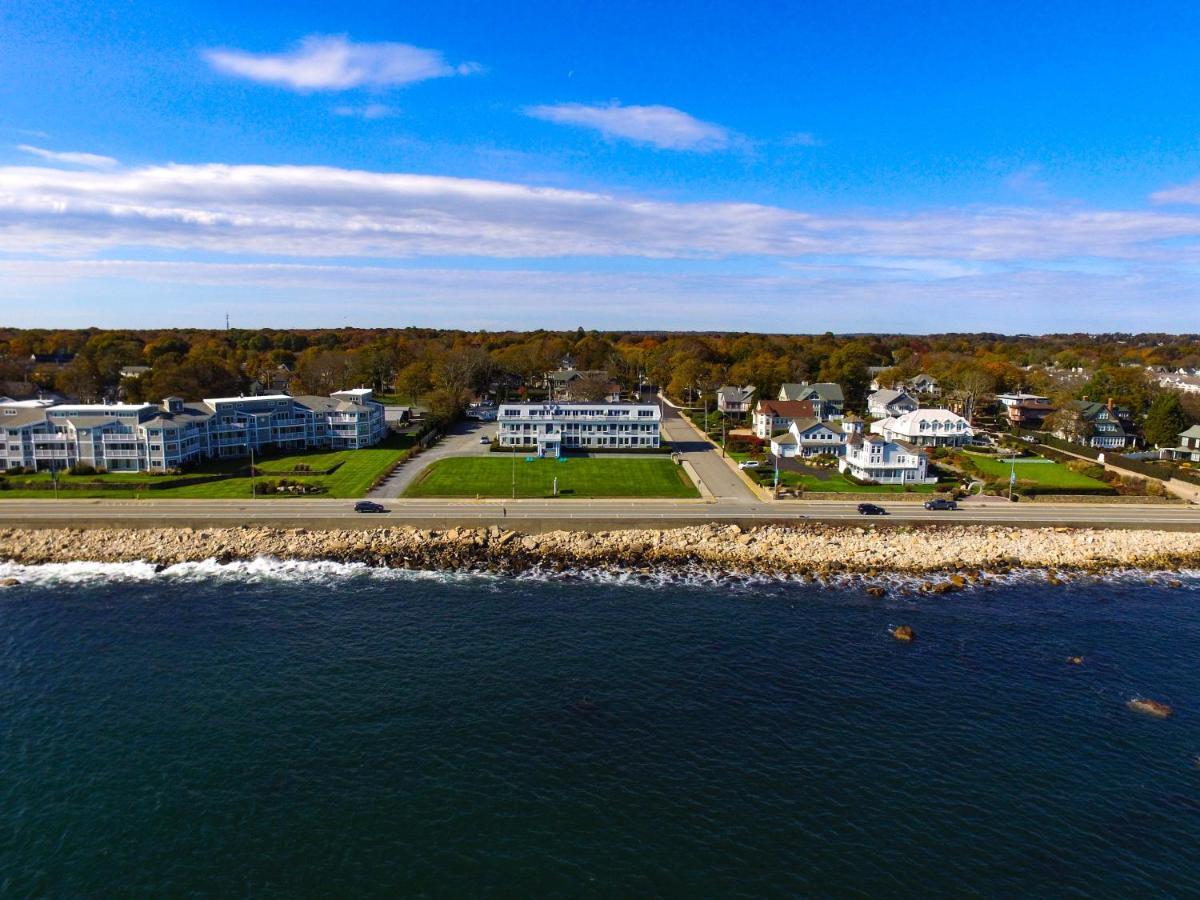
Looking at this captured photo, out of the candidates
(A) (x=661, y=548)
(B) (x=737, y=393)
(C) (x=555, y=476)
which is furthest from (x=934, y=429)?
(A) (x=661, y=548)

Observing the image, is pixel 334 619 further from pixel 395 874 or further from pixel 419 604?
pixel 395 874

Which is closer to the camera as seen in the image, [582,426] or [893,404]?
[582,426]

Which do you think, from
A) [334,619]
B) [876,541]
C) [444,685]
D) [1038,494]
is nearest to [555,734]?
[444,685]

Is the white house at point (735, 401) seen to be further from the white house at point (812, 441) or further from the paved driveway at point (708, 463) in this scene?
the white house at point (812, 441)

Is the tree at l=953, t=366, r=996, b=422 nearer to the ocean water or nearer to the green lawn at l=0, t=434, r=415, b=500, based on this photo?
the ocean water

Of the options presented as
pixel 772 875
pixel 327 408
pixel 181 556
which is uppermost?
pixel 327 408

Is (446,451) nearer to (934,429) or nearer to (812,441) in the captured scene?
(812,441)
